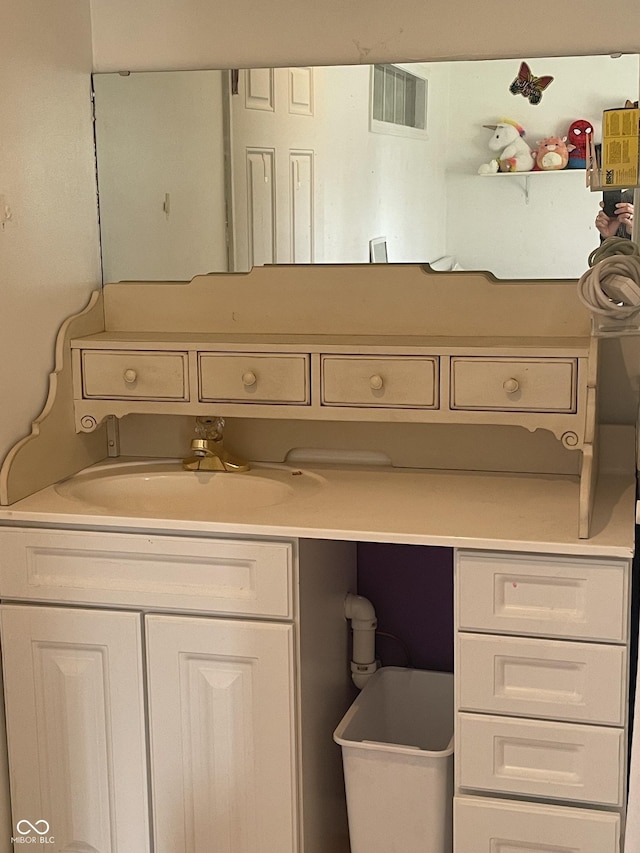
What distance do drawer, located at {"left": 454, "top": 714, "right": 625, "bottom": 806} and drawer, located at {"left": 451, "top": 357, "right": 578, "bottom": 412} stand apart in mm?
562

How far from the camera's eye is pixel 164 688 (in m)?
2.01

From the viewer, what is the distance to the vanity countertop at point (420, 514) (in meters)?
1.85

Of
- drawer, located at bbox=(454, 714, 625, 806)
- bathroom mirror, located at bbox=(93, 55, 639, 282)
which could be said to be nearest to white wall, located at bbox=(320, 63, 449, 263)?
bathroom mirror, located at bbox=(93, 55, 639, 282)

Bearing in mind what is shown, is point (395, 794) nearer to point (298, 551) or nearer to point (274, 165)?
point (298, 551)

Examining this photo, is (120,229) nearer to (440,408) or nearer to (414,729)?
(440,408)

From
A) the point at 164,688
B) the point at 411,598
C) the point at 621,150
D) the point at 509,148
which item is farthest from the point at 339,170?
the point at 164,688

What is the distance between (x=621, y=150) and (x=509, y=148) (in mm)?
445

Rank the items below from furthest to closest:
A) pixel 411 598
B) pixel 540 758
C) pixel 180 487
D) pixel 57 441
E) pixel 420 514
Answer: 1. pixel 411 598
2. pixel 180 487
3. pixel 57 441
4. pixel 420 514
5. pixel 540 758

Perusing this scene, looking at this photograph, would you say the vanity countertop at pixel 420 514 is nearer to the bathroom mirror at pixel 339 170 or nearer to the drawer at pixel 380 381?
the drawer at pixel 380 381

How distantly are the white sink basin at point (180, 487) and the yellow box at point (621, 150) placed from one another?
0.80 m

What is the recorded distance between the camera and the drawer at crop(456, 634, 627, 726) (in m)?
1.80

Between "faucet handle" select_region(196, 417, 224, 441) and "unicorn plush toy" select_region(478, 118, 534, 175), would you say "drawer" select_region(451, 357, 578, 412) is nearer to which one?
"unicorn plush toy" select_region(478, 118, 534, 175)

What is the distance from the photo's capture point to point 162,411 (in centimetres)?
225

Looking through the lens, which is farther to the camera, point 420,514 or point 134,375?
point 134,375
